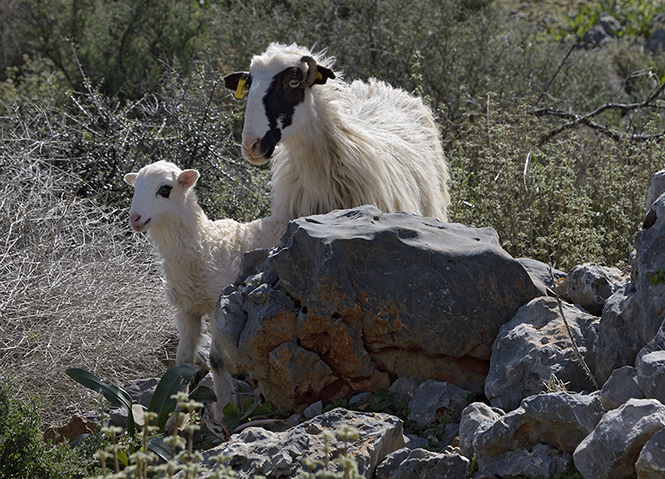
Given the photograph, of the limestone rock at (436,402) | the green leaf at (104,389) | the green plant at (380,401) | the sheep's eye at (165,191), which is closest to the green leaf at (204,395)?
the green leaf at (104,389)

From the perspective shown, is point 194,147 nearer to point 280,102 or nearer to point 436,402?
point 280,102

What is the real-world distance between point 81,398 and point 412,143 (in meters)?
2.95

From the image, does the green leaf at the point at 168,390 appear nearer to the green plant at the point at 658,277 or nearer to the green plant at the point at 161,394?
the green plant at the point at 161,394

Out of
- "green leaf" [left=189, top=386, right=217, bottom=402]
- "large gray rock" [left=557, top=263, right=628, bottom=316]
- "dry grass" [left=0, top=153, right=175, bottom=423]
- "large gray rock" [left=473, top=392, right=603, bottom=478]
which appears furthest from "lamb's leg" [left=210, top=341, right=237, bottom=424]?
"large gray rock" [left=557, top=263, right=628, bottom=316]

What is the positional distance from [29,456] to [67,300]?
5.79 feet

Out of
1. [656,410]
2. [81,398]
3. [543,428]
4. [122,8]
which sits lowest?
[81,398]

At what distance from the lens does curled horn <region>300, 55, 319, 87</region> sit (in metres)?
5.11

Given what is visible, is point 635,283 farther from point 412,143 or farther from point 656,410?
point 412,143

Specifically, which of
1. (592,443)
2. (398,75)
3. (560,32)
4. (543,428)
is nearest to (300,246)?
(543,428)

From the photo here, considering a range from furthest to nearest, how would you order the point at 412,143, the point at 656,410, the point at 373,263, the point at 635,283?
the point at 412,143 → the point at 373,263 → the point at 635,283 → the point at 656,410

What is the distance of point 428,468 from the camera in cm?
282

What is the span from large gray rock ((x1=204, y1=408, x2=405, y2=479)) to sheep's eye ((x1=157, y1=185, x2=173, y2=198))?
189 cm

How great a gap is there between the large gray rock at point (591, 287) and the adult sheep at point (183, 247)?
6.35 ft

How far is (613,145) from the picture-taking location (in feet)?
20.7
